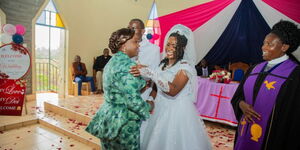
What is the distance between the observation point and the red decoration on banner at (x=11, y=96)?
374 cm

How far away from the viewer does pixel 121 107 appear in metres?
1.25

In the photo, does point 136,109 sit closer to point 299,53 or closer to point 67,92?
point 299,53

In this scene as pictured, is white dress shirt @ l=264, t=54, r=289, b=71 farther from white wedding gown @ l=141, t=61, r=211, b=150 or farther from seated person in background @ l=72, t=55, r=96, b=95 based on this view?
seated person in background @ l=72, t=55, r=96, b=95

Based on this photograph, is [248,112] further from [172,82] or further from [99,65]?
[99,65]

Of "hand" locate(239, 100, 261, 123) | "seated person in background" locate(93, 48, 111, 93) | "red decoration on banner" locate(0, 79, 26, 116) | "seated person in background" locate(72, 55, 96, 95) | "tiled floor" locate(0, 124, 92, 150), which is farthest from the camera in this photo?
"seated person in background" locate(93, 48, 111, 93)

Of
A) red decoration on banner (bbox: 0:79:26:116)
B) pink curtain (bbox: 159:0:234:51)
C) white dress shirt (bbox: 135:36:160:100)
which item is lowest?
red decoration on banner (bbox: 0:79:26:116)

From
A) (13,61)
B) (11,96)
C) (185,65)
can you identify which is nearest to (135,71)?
(185,65)

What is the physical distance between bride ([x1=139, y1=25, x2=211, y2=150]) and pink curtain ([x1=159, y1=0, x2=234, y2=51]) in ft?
9.49

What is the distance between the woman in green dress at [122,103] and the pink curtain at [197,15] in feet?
11.2

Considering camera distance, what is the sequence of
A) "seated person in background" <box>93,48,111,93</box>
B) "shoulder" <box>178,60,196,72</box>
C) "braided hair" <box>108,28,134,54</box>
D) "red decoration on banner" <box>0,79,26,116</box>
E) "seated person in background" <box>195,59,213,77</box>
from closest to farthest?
1. "braided hair" <box>108,28,134,54</box>
2. "shoulder" <box>178,60,196,72</box>
3. "red decoration on banner" <box>0,79,26,116</box>
4. "seated person in background" <box>195,59,213,77</box>
5. "seated person in background" <box>93,48,111,93</box>

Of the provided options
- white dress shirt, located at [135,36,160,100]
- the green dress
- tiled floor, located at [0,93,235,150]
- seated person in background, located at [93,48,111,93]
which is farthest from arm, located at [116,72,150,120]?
seated person in background, located at [93,48,111,93]

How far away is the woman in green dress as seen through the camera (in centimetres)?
120

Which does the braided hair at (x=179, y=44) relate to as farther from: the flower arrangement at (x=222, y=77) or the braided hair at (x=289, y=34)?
the flower arrangement at (x=222, y=77)

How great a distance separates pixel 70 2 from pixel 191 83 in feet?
18.9
